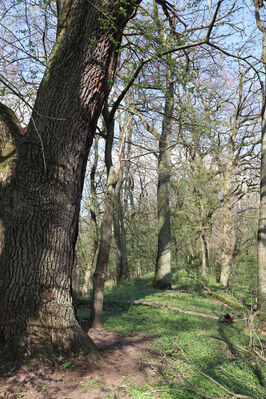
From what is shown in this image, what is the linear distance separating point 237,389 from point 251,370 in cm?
85

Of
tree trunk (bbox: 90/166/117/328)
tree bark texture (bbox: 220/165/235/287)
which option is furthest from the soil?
tree bark texture (bbox: 220/165/235/287)

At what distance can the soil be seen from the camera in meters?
3.16

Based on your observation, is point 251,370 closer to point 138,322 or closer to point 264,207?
point 138,322

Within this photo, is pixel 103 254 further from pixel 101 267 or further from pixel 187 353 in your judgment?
pixel 187 353

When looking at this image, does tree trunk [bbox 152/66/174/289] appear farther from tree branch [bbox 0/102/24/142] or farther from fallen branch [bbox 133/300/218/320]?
tree branch [bbox 0/102/24/142]

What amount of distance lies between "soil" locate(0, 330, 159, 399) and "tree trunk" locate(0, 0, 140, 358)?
0.23 metres

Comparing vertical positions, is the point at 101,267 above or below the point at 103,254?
below

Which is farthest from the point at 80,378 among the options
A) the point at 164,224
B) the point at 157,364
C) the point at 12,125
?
the point at 164,224

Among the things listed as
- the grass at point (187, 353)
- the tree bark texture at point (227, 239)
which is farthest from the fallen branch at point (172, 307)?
the tree bark texture at point (227, 239)

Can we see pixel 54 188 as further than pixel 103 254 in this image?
No

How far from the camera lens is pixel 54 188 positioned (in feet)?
13.6

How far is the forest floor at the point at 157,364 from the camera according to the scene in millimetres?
3229

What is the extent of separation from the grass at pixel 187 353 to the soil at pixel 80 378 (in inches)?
5.4

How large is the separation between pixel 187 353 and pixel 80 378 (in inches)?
71.6
